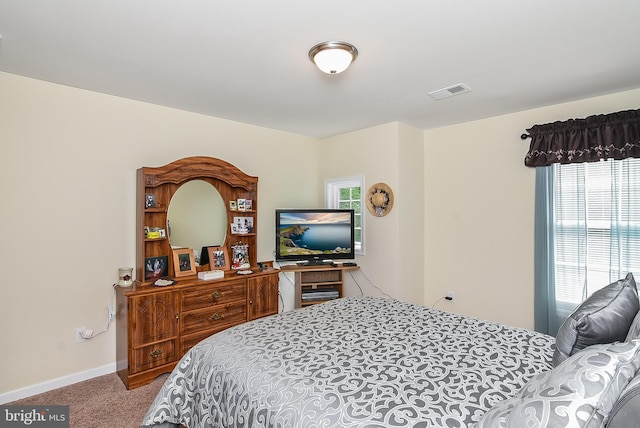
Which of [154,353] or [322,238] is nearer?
[154,353]

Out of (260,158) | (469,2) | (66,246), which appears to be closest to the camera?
(469,2)

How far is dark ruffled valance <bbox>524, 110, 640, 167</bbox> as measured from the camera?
2.62m

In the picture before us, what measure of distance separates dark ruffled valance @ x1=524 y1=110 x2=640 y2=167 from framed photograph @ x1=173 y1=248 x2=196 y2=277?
3473 mm

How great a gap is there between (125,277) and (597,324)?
3170 millimetres

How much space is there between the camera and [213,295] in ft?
9.87

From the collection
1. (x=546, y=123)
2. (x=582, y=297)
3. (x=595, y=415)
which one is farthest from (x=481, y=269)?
(x=595, y=415)

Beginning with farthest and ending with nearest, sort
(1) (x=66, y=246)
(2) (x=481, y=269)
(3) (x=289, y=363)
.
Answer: (2) (x=481, y=269) → (1) (x=66, y=246) → (3) (x=289, y=363)

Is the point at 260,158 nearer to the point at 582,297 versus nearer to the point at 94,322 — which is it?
the point at 94,322

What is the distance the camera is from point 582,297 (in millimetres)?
2924

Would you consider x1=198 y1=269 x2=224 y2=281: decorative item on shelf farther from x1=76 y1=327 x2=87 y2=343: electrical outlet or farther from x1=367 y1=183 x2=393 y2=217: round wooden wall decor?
x1=367 y1=183 x2=393 y2=217: round wooden wall decor

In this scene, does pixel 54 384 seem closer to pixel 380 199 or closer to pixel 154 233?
pixel 154 233

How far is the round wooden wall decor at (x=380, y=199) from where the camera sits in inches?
146

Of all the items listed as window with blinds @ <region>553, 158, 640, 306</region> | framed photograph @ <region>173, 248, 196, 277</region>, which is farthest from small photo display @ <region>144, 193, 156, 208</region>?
window with blinds @ <region>553, 158, 640, 306</region>

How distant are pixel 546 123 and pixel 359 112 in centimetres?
183
